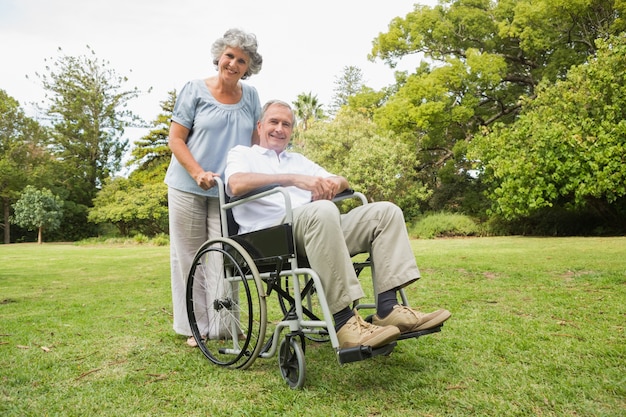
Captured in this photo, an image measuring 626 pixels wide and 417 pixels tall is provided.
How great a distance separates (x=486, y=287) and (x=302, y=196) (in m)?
2.88

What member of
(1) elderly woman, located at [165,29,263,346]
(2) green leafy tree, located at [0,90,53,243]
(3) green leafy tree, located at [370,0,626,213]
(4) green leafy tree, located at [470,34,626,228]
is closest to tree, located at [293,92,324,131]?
(3) green leafy tree, located at [370,0,626,213]

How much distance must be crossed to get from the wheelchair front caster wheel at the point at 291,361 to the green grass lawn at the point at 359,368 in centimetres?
4

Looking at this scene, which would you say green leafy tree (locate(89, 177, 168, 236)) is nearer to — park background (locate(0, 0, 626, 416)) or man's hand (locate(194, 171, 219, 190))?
park background (locate(0, 0, 626, 416))

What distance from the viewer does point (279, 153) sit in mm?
2553

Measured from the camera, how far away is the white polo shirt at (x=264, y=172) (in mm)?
2311

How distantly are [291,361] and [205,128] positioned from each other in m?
1.38

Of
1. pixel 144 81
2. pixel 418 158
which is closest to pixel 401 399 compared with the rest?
pixel 418 158

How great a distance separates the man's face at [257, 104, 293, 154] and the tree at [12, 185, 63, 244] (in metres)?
21.4

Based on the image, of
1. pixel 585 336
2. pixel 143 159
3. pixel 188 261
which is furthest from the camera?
pixel 143 159

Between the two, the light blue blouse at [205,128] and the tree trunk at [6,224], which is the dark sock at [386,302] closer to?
the light blue blouse at [205,128]

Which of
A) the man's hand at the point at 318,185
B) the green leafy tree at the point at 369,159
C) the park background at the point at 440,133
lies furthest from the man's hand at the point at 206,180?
the green leafy tree at the point at 369,159

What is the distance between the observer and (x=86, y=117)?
1027 inches

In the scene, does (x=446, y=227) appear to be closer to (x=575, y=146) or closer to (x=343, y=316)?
(x=575, y=146)

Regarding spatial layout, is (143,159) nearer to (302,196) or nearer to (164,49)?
(164,49)
